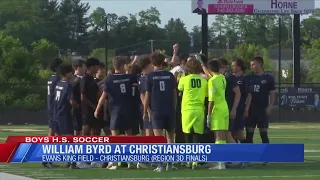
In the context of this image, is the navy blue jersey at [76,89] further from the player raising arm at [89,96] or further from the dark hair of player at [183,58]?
the dark hair of player at [183,58]

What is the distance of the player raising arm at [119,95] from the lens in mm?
15812

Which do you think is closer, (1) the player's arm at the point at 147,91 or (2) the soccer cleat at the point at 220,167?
(1) the player's arm at the point at 147,91

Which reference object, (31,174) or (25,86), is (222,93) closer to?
(31,174)

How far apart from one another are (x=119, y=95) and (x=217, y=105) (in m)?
1.80

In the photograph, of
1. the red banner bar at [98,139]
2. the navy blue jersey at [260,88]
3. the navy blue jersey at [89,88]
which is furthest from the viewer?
the navy blue jersey at [260,88]

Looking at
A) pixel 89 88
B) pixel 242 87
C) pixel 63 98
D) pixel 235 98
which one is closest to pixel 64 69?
pixel 63 98

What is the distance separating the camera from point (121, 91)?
52.0 feet

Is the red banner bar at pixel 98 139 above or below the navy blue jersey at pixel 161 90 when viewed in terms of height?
below

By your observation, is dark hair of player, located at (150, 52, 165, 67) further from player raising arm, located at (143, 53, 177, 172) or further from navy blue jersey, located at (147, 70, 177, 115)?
navy blue jersey, located at (147, 70, 177, 115)

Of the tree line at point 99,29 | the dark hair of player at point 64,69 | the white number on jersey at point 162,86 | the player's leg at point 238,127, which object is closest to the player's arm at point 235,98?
the player's leg at point 238,127

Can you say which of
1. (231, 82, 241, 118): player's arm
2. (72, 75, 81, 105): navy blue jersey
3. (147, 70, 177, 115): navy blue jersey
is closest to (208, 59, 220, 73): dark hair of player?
(147, 70, 177, 115): navy blue jersey

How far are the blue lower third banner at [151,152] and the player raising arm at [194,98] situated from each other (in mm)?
1189

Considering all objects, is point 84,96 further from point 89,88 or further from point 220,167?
point 220,167

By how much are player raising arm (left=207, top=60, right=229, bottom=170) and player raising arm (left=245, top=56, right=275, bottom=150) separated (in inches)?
61.6
